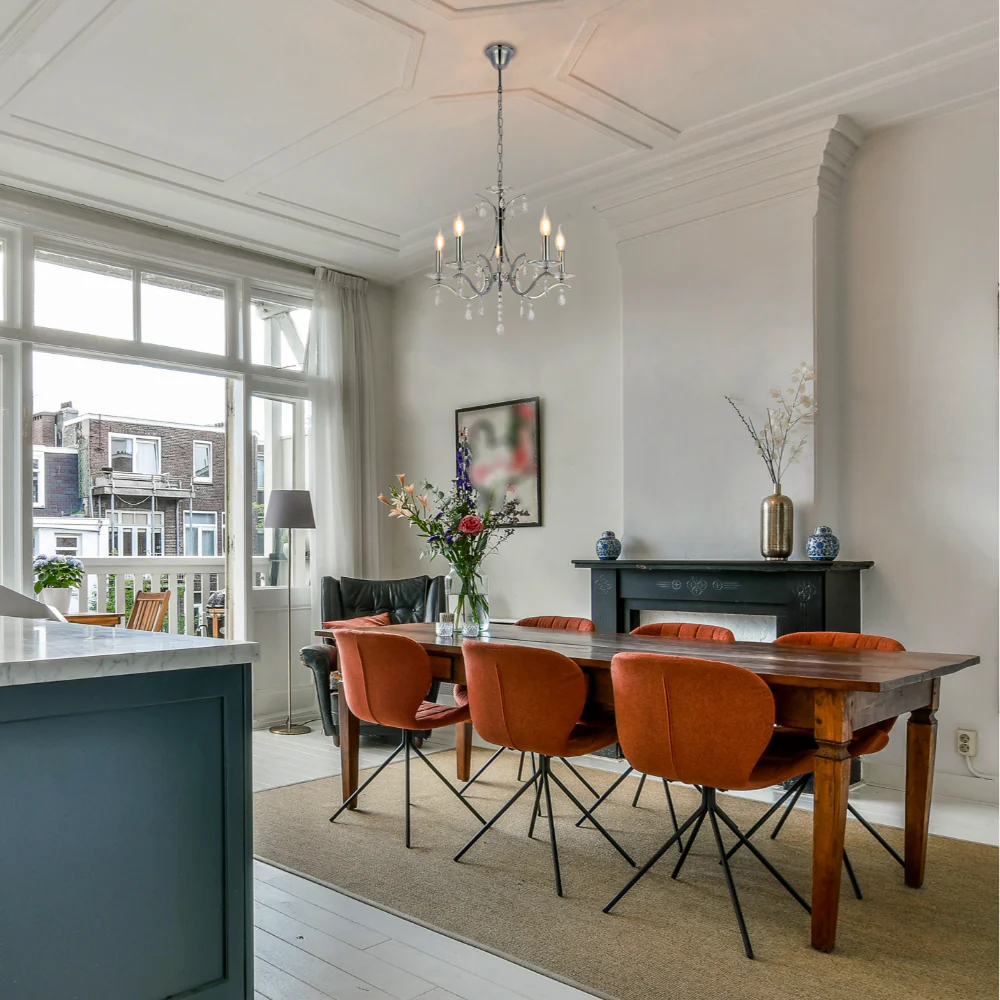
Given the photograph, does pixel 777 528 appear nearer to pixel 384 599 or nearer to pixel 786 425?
pixel 786 425

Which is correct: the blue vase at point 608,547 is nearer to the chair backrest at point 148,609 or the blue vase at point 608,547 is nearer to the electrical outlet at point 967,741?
the electrical outlet at point 967,741

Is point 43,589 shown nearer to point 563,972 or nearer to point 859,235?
point 563,972

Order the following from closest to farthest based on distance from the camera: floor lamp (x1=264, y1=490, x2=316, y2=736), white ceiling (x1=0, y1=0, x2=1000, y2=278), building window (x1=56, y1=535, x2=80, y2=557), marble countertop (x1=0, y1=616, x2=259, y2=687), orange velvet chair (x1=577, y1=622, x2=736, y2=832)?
marble countertop (x1=0, y1=616, x2=259, y2=687) → white ceiling (x1=0, y1=0, x2=1000, y2=278) → orange velvet chair (x1=577, y1=622, x2=736, y2=832) → floor lamp (x1=264, y1=490, x2=316, y2=736) → building window (x1=56, y1=535, x2=80, y2=557)

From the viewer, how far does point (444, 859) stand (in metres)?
3.22

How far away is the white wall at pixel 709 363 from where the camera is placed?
4379mm

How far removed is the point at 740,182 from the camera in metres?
4.54

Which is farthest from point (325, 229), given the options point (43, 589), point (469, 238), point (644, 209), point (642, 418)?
point (43, 589)

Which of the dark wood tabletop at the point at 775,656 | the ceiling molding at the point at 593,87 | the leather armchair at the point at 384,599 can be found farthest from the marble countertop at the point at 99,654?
the leather armchair at the point at 384,599

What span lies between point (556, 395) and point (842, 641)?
2.70m

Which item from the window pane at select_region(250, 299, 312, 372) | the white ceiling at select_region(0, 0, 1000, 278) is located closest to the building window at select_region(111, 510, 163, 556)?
the window pane at select_region(250, 299, 312, 372)

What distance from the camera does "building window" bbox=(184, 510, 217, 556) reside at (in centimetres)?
729

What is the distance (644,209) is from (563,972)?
3.88 meters

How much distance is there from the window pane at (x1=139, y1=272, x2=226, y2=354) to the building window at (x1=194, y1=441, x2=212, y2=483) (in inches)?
85.5

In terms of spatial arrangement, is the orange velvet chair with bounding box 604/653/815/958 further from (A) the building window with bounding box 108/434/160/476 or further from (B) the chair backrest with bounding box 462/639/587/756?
(A) the building window with bounding box 108/434/160/476
